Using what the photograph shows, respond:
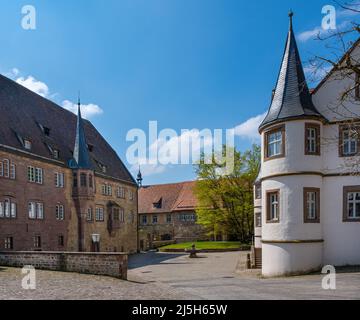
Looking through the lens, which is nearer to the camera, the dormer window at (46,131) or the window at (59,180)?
the window at (59,180)

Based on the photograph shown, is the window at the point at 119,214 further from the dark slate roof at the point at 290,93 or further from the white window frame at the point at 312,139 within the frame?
the white window frame at the point at 312,139

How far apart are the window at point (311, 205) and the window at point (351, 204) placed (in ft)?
4.10

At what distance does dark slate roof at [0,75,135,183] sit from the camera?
29.9m

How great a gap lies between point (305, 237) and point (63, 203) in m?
22.1

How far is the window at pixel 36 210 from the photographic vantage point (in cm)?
2909

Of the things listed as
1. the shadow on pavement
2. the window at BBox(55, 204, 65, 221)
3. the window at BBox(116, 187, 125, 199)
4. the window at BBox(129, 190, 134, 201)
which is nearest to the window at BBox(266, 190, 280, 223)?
the shadow on pavement

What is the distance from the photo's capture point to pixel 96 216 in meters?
38.8

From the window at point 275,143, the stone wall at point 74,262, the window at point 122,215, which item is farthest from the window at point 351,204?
the window at point 122,215

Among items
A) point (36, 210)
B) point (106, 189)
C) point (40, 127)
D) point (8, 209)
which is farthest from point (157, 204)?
point (8, 209)

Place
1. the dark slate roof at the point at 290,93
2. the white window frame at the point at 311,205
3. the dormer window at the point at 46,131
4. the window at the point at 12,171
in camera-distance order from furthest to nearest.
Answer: the dormer window at the point at 46,131, the window at the point at 12,171, the dark slate roof at the point at 290,93, the white window frame at the point at 311,205

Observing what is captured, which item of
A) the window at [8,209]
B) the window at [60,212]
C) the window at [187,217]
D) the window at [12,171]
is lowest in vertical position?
the window at [187,217]
